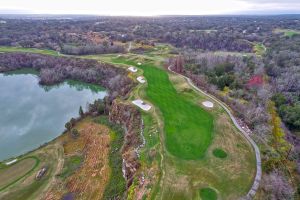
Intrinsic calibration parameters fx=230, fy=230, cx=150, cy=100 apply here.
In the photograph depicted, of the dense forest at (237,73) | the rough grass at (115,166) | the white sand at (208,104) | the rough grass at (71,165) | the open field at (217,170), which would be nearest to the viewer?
the open field at (217,170)

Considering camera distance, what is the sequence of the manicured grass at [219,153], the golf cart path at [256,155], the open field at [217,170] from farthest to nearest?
the manicured grass at [219,153]
the open field at [217,170]
the golf cart path at [256,155]

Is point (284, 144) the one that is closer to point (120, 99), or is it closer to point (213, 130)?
point (213, 130)

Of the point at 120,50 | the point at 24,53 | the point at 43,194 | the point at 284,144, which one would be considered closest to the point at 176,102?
the point at 284,144

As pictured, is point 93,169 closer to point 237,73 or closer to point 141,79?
point 141,79

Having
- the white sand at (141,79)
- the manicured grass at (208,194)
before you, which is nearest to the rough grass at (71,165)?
the manicured grass at (208,194)

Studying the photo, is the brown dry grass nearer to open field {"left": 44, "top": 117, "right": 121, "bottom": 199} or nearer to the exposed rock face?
open field {"left": 44, "top": 117, "right": 121, "bottom": 199}

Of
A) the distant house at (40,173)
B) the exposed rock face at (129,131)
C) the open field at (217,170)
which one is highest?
the open field at (217,170)

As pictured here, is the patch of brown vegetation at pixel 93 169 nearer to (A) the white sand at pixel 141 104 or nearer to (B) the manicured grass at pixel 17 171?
(B) the manicured grass at pixel 17 171

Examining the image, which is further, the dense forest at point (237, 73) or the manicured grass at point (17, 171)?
the manicured grass at point (17, 171)

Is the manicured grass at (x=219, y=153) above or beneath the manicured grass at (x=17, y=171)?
above
